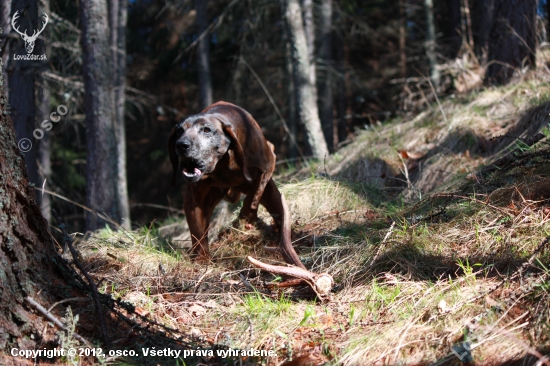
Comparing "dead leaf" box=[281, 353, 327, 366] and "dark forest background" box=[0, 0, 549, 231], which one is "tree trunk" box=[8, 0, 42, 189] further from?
"dead leaf" box=[281, 353, 327, 366]

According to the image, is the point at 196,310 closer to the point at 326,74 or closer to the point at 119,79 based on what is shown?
the point at 119,79

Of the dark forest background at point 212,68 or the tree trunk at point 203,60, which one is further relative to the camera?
the tree trunk at point 203,60

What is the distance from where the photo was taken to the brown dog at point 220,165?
399 centimetres

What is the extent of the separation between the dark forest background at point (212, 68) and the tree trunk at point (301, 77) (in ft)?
0.14

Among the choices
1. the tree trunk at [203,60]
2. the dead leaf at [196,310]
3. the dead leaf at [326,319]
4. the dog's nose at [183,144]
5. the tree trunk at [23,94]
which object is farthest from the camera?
the tree trunk at [203,60]

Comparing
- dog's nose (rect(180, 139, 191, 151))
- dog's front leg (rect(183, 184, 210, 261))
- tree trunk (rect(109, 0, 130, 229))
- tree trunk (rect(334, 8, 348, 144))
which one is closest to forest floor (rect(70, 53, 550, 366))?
dog's front leg (rect(183, 184, 210, 261))

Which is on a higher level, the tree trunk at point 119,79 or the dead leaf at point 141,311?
the tree trunk at point 119,79

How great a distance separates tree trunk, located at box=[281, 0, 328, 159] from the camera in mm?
8797

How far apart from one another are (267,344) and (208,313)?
0.57m

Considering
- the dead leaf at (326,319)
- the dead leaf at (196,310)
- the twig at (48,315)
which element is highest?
the twig at (48,315)

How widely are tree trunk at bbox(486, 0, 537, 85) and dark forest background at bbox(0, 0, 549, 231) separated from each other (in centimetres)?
2

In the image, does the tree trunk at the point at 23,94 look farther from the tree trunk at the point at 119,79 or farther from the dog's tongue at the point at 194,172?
the dog's tongue at the point at 194,172

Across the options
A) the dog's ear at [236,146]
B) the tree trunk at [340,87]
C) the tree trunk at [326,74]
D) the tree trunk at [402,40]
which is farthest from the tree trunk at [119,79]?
the tree trunk at [402,40]

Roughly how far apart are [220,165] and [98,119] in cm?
389
